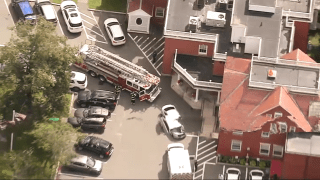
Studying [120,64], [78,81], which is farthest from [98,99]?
[120,64]

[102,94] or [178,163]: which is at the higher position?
[102,94]

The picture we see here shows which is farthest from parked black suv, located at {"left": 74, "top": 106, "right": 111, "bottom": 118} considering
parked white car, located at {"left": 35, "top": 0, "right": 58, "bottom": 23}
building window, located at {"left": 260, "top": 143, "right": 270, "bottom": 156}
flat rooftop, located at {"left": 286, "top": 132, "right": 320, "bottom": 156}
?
flat rooftop, located at {"left": 286, "top": 132, "right": 320, "bottom": 156}

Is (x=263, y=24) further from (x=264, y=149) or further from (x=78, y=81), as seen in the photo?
(x=78, y=81)

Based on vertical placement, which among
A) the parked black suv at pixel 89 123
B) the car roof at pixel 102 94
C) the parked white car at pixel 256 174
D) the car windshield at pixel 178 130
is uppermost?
the car roof at pixel 102 94

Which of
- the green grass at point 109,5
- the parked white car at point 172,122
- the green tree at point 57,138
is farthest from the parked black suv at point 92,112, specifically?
the green grass at point 109,5

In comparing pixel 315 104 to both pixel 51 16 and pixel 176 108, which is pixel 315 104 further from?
pixel 51 16

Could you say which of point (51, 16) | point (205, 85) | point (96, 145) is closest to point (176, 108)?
point (205, 85)

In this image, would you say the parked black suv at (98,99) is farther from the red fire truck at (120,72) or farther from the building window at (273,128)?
the building window at (273,128)
